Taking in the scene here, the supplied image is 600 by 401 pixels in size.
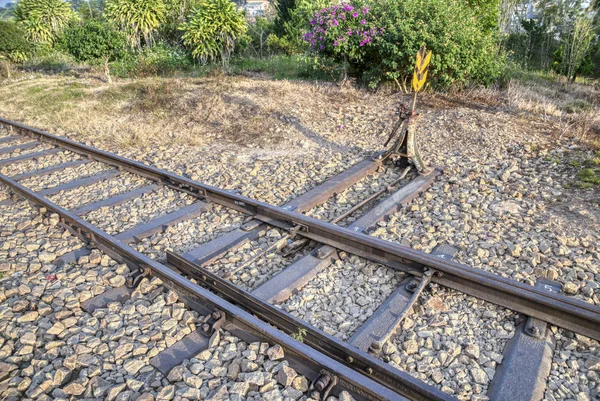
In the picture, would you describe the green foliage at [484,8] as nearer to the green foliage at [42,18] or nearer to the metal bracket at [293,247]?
the metal bracket at [293,247]

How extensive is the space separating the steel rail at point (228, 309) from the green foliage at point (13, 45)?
17.0 metres

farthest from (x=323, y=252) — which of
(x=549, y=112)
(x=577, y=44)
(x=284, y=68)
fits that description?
(x=577, y=44)

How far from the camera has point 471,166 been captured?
6219 millimetres

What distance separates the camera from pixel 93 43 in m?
14.1

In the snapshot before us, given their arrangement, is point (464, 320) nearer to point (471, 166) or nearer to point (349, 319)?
point (349, 319)

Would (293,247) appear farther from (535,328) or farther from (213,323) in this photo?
(535,328)

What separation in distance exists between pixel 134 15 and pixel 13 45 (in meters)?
5.25

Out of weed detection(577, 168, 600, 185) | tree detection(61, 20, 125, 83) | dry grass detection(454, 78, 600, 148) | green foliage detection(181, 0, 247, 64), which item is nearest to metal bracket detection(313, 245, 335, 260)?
weed detection(577, 168, 600, 185)

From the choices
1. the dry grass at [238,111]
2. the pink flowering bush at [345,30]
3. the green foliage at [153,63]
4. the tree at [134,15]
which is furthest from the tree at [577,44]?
the tree at [134,15]

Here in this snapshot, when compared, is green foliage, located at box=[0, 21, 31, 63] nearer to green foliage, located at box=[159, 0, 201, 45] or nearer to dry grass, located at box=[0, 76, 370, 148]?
green foliage, located at box=[159, 0, 201, 45]

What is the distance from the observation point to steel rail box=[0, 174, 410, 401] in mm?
2443

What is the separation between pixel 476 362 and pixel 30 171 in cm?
650

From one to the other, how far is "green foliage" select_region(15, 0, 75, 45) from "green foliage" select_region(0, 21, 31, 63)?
336cm

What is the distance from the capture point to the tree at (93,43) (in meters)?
14.1
